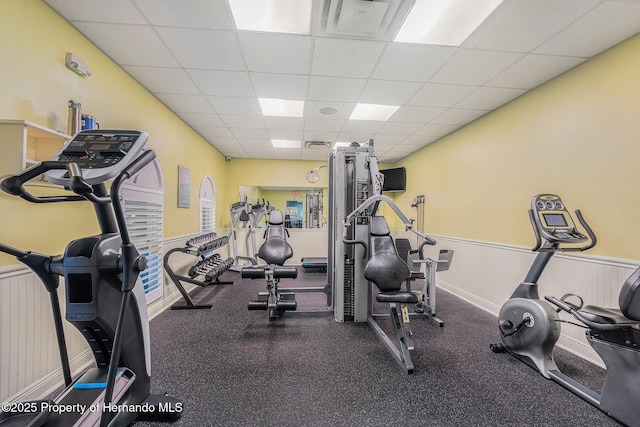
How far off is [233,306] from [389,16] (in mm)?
3655

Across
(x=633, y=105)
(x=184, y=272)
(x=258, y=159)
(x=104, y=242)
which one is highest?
(x=258, y=159)

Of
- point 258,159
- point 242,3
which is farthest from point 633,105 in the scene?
point 258,159

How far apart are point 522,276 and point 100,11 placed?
15.4 feet

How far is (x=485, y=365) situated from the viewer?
2172 mm

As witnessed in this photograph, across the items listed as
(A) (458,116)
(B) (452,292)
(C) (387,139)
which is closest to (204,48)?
(A) (458,116)

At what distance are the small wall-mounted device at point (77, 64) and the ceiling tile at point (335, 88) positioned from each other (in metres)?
1.94

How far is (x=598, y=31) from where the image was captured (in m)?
1.99

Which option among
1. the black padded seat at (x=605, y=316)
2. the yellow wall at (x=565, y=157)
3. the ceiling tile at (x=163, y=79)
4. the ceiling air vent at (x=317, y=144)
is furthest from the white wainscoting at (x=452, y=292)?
the ceiling air vent at (x=317, y=144)

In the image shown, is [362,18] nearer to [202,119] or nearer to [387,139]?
[202,119]

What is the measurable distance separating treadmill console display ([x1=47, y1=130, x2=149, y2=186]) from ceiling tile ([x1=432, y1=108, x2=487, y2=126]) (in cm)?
364

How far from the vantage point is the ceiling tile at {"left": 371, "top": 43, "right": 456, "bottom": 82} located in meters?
2.22

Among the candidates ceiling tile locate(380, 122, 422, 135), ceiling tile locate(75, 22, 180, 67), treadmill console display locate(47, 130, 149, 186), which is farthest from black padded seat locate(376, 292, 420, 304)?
ceiling tile locate(75, 22, 180, 67)

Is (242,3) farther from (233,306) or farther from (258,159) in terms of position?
(258,159)

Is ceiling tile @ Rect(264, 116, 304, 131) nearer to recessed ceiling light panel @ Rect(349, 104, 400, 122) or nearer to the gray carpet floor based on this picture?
recessed ceiling light panel @ Rect(349, 104, 400, 122)
